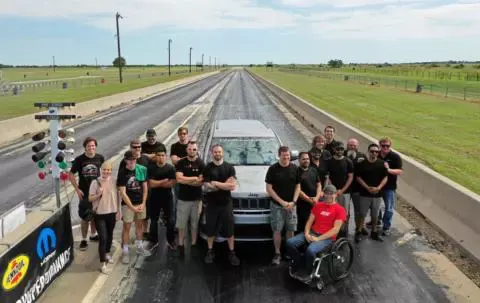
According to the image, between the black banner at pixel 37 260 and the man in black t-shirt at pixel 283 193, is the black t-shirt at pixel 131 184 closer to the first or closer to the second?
the black banner at pixel 37 260

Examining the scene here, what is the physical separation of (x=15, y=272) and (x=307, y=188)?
426 cm

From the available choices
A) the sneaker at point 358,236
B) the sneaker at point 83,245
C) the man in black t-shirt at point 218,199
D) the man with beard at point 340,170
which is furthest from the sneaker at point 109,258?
the sneaker at point 358,236

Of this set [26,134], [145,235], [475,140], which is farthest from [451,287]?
[26,134]

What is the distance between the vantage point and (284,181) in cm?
720

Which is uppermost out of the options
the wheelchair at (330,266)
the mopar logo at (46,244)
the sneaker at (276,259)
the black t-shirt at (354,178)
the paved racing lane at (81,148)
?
the black t-shirt at (354,178)

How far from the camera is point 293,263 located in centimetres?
697

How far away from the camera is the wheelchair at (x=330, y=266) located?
6.57 metres

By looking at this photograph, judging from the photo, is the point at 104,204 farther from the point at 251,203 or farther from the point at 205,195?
the point at 251,203

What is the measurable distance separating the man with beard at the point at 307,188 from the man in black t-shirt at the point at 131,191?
8.11ft

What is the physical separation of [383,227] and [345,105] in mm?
27082

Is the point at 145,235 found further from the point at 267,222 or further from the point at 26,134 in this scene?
the point at 26,134

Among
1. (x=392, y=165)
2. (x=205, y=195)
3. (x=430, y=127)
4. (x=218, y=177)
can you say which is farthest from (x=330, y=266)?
(x=430, y=127)

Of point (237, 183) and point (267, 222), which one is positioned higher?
point (237, 183)

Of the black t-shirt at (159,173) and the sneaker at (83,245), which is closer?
the black t-shirt at (159,173)
